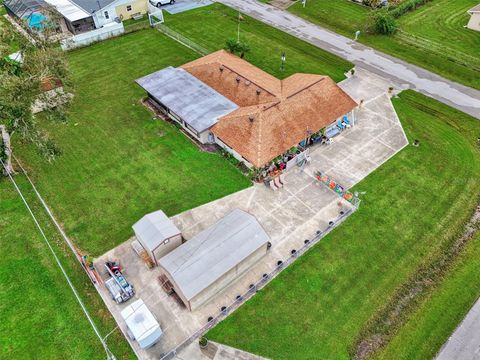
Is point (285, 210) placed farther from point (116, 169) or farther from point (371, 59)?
point (371, 59)

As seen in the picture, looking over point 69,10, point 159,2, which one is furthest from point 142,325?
point 159,2

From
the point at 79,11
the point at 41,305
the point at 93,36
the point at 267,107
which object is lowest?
the point at 41,305

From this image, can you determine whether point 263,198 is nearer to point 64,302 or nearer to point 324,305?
point 324,305

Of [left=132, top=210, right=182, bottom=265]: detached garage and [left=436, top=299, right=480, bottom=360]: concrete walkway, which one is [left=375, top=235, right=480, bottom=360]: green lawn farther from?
[left=132, top=210, right=182, bottom=265]: detached garage

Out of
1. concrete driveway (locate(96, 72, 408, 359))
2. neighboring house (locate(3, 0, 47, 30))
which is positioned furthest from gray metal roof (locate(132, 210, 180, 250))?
neighboring house (locate(3, 0, 47, 30))

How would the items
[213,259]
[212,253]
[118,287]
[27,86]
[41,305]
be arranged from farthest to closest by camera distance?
1. [27,86]
2. [118,287]
3. [41,305]
4. [212,253]
5. [213,259]
